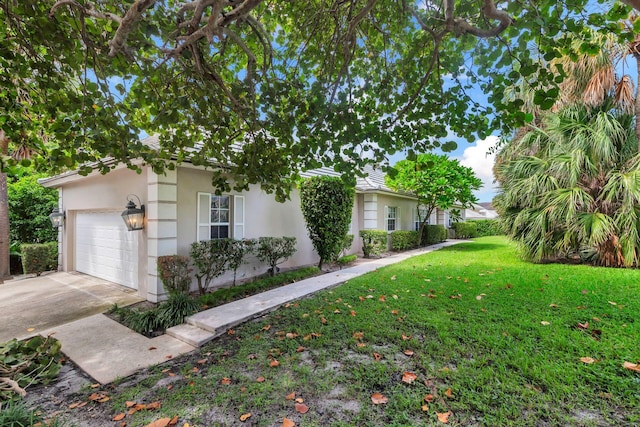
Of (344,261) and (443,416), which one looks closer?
(443,416)

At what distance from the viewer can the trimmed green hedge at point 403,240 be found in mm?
14180

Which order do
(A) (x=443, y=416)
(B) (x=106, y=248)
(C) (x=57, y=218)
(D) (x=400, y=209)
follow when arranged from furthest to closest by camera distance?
(D) (x=400, y=209) < (C) (x=57, y=218) < (B) (x=106, y=248) < (A) (x=443, y=416)

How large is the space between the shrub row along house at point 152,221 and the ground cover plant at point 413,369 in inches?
126

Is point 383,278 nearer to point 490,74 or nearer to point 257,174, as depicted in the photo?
point 257,174

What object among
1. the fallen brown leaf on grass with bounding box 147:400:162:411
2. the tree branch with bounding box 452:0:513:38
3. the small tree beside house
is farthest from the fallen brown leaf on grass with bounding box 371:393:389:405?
the small tree beside house

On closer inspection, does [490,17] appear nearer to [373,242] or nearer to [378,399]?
[378,399]

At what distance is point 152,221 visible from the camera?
6.39 meters

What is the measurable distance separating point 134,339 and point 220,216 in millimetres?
3783

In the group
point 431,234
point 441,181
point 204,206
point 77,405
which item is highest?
point 441,181

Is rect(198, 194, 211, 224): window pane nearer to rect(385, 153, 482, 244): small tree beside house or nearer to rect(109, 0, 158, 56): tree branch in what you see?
rect(109, 0, 158, 56): tree branch

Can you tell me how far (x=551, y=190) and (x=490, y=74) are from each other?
768 centimetres

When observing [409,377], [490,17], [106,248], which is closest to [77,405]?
[409,377]

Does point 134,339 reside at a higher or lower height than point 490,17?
lower

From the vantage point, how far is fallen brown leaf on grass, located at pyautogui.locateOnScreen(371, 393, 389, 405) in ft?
9.14
